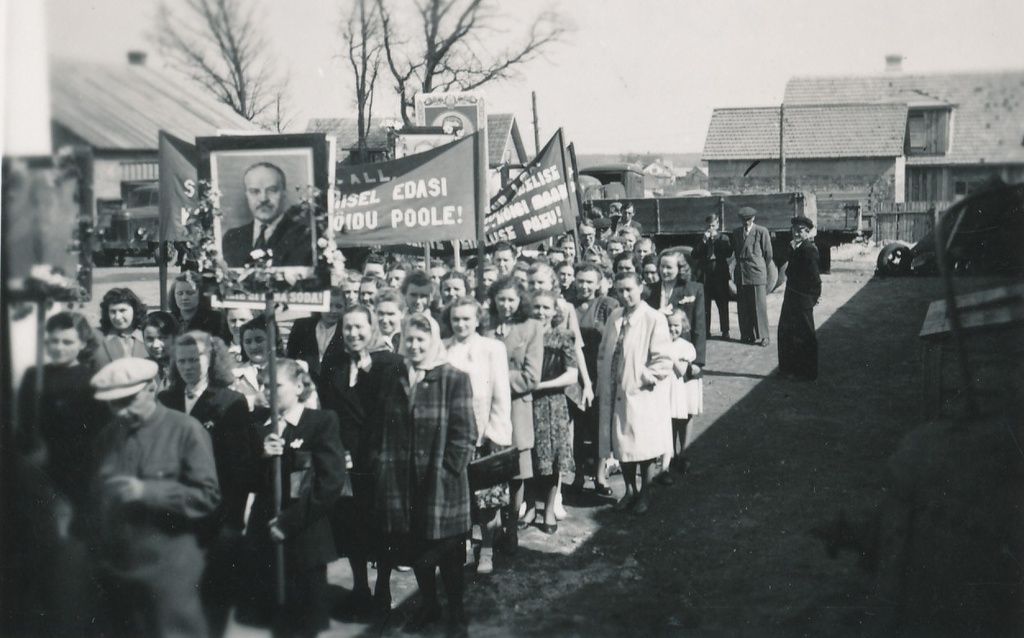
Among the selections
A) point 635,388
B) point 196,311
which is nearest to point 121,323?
point 196,311

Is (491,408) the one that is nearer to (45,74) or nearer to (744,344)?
(45,74)

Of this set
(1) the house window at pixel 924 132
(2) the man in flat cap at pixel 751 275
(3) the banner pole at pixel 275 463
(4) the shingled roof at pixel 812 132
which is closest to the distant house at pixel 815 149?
(4) the shingled roof at pixel 812 132

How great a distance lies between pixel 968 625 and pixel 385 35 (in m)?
14.1

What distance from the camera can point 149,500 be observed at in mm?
3836

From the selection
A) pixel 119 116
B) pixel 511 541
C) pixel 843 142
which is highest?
pixel 843 142

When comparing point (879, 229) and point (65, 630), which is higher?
point (879, 229)

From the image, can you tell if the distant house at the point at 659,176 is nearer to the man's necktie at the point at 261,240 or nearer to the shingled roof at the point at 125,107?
the shingled roof at the point at 125,107

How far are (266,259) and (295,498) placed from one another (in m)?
1.21

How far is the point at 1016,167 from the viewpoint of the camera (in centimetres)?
422

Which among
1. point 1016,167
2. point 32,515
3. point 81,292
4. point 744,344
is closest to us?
point 1016,167

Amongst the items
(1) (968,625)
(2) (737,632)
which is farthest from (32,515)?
(1) (968,625)

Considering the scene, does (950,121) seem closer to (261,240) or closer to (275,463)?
(261,240)

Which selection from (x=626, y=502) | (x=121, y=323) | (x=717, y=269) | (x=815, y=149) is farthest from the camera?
(x=815, y=149)

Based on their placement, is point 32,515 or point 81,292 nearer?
point 32,515
